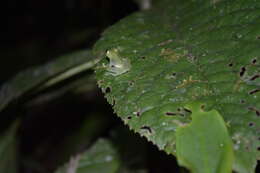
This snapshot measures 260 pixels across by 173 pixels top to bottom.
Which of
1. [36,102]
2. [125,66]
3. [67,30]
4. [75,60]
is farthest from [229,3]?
[67,30]

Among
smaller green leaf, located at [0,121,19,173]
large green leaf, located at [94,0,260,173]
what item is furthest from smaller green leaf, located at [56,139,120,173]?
large green leaf, located at [94,0,260,173]

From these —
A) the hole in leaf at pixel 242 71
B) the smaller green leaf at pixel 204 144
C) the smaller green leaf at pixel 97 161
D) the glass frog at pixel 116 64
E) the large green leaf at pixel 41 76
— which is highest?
the glass frog at pixel 116 64

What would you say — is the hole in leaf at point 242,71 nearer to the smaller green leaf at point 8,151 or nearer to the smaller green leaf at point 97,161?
the smaller green leaf at point 97,161

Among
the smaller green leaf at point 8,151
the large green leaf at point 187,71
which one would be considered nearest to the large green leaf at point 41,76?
the smaller green leaf at point 8,151

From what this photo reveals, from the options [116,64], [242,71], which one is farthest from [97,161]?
[242,71]

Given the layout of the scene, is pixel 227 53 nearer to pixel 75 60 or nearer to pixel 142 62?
pixel 142 62

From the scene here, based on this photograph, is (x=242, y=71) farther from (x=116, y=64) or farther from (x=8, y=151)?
(x=8, y=151)
